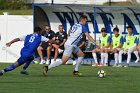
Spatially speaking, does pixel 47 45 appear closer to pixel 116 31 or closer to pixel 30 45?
pixel 116 31

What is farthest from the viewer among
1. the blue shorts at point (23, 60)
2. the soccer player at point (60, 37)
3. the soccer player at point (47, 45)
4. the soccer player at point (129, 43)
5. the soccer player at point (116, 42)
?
the soccer player at point (60, 37)

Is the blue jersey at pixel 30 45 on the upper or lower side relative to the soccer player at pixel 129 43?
upper

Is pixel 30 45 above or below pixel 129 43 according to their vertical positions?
above

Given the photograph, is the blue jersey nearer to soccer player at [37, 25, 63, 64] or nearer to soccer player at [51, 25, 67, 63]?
soccer player at [37, 25, 63, 64]

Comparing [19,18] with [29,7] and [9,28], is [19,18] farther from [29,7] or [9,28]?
[29,7]

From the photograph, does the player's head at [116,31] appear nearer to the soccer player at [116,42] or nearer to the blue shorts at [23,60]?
the soccer player at [116,42]

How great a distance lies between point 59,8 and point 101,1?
15.6 metres

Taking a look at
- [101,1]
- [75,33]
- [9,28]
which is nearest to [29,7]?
[101,1]

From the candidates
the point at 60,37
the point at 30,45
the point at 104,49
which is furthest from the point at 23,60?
the point at 60,37

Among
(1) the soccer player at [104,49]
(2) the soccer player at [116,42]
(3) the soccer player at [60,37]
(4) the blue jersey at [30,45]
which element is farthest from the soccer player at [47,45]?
(4) the blue jersey at [30,45]

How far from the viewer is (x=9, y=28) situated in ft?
100

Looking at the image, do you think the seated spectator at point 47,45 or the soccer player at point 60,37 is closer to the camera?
the seated spectator at point 47,45

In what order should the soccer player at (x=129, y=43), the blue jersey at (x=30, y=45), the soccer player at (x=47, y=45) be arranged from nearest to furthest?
the blue jersey at (x=30, y=45), the soccer player at (x=129, y=43), the soccer player at (x=47, y=45)

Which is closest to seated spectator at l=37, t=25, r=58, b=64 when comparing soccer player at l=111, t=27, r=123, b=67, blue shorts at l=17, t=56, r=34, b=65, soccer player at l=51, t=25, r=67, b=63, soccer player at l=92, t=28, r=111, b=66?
soccer player at l=51, t=25, r=67, b=63
